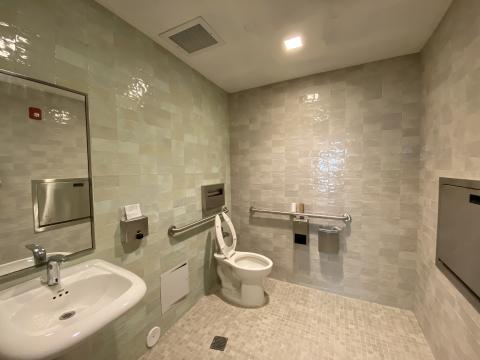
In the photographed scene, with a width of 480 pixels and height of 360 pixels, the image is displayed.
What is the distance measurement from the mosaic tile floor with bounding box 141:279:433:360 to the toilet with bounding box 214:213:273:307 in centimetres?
11

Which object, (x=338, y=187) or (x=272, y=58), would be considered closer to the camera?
(x=272, y=58)

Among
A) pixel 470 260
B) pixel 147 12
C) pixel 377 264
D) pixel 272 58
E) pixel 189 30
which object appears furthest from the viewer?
pixel 377 264

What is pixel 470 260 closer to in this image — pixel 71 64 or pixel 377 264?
pixel 377 264

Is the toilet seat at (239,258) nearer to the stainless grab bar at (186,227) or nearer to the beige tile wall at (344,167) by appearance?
the stainless grab bar at (186,227)

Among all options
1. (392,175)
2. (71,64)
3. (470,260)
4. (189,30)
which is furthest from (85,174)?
(392,175)

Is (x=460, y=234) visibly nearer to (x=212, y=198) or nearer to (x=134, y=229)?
(x=212, y=198)

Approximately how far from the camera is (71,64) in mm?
1122

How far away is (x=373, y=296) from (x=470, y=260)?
1.27 metres

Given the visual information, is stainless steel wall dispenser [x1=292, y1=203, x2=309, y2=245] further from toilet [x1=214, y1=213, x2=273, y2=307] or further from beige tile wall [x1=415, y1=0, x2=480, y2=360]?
beige tile wall [x1=415, y1=0, x2=480, y2=360]

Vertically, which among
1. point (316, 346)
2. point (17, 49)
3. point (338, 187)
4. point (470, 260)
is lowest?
point (316, 346)

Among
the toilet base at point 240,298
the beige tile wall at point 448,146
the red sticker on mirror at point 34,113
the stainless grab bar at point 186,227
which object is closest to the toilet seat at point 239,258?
the stainless grab bar at point 186,227

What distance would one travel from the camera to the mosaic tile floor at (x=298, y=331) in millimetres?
1508

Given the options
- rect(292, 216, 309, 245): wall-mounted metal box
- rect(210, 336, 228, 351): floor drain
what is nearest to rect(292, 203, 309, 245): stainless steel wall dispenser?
rect(292, 216, 309, 245): wall-mounted metal box

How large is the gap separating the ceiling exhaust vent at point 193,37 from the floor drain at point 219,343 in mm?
2533
